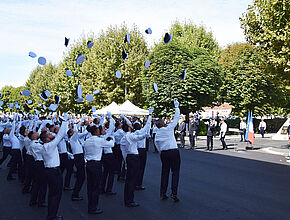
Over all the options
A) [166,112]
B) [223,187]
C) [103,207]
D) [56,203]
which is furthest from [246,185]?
[166,112]

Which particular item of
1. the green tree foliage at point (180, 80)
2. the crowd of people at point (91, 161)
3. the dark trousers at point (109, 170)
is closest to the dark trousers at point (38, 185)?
the crowd of people at point (91, 161)

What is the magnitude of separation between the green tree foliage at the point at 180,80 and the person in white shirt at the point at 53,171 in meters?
20.0

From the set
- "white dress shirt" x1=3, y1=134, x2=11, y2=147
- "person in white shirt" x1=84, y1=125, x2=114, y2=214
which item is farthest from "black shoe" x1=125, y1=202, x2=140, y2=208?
"white dress shirt" x1=3, y1=134, x2=11, y2=147

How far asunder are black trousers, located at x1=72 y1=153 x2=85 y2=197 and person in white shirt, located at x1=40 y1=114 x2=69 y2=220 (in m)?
1.52

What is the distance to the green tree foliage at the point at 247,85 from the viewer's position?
29.8 metres

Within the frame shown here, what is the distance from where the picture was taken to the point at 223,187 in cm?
801

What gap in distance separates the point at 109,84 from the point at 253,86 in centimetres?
1507

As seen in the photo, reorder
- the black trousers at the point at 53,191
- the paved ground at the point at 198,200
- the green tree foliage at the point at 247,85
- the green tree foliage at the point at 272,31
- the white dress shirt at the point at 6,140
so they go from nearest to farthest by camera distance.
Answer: the black trousers at the point at 53,191, the paved ground at the point at 198,200, the white dress shirt at the point at 6,140, the green tree foliage at the point at 272,31, the green tree foliage at the point at 247,85

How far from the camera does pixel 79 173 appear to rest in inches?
271

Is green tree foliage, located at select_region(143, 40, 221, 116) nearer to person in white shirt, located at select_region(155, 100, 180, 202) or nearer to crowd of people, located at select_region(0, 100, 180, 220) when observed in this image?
crowd of people, located at select_region(0, 100, 180, 220)

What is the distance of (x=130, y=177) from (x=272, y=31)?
11.3 metres

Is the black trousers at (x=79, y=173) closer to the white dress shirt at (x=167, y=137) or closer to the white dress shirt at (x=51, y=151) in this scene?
the white dress shirt at (x=51, y=151)

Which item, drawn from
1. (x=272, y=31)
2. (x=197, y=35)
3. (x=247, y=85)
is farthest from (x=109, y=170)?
(x=197, y=35)

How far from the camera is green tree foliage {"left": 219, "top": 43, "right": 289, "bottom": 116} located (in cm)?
2981
